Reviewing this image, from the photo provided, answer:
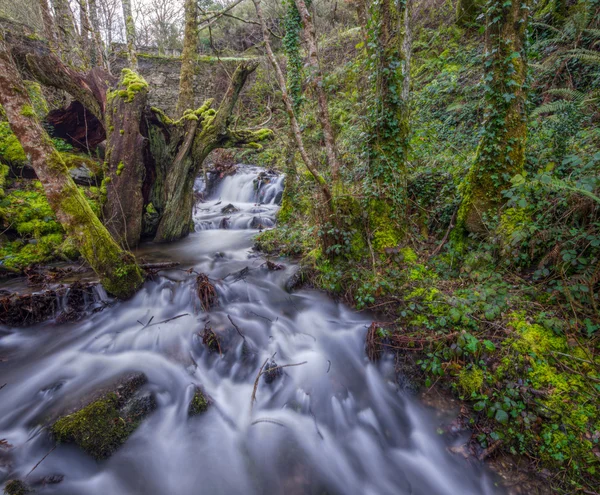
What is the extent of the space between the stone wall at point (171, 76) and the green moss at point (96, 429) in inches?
607

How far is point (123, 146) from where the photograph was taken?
19.4ft

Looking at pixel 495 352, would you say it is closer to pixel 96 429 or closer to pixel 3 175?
pixel 96 429

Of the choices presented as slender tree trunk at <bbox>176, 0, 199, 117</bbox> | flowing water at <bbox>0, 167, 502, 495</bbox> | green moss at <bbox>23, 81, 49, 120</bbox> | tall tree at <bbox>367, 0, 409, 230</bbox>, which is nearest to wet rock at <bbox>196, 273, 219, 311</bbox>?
flowing water at <bbox>0, 167, 502, 495</bbox>

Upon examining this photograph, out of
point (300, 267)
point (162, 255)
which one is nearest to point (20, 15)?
point (162, 255)

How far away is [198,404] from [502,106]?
507cm

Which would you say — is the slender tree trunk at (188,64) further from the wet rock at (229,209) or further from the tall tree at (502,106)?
the tall tree at (502,106)

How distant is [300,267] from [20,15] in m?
22.9

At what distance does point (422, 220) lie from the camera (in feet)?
15.6

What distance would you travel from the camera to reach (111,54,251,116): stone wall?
49.3ft

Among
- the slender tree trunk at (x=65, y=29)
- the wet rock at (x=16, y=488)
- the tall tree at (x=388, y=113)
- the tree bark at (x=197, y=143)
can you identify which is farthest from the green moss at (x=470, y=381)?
the slender tree trunk at (x=65, y=29)

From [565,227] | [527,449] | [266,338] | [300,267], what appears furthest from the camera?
[300,267]

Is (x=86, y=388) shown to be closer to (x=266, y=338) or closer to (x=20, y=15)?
(x=266, y=338)

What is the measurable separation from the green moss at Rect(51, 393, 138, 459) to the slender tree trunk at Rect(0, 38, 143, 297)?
201 cm

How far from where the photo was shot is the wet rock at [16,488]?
7.44 feet
